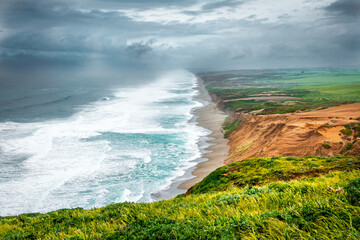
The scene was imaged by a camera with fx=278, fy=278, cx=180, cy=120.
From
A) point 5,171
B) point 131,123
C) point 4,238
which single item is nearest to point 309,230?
point 4,238

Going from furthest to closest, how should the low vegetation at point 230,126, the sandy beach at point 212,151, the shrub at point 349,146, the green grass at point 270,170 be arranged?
the low vegetation at point 230,126
the sandy beach at point 212,151
the shrub at point 349,146
the green grass at point 270,170

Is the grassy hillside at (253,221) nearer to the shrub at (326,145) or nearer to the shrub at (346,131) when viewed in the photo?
the shrub at (326,145)

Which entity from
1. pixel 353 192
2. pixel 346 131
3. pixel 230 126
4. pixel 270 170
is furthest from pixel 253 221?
pixel 230 126

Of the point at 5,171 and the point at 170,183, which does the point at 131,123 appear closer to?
the point at 5,171

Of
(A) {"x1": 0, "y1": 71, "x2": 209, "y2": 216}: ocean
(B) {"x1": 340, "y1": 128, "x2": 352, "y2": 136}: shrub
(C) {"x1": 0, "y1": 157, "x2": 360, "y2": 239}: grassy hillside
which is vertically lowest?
(A) {"x1": 0, "y1": 71, "x2": 209, "y2": 216}: ocean

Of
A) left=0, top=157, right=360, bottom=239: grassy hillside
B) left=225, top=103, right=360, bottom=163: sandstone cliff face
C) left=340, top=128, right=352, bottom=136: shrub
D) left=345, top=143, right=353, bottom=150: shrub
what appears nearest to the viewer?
left=0, top=157, right=360, bottom=239: grassy hillside

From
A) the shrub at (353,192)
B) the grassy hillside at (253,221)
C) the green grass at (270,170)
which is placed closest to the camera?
the grassy hillside at (253,221)

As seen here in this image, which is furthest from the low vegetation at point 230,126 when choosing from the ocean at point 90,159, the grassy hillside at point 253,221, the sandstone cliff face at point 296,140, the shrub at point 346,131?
the grassy hillside at point 253,221

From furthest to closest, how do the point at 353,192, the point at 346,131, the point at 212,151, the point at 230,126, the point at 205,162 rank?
the point at 230,126 < the point at 212,151 < the point at 205,162 < the point at 346,131 < the point at 353,192

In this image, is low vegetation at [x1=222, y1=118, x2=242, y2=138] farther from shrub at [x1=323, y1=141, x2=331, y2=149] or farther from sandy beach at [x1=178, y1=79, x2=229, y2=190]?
shrub at [x1=323, y1=141, x2=331, y2=149]

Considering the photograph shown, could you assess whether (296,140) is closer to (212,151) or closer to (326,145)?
(326,145)

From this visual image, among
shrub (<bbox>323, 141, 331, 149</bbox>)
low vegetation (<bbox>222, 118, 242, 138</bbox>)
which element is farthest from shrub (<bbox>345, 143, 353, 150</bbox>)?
low vegetation (<bbox>222, 118, 242, 138</bbox>)
